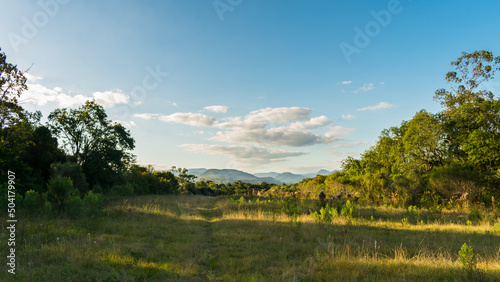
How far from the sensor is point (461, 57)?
2697cm

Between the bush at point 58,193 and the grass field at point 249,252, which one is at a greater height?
the bush at point 58,193

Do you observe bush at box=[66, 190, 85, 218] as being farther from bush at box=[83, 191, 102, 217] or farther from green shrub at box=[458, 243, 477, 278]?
green shrub at box=[458, 243, 477, 278]

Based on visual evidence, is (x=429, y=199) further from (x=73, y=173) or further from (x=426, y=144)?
(x=73, y=173)

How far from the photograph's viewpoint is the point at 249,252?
→ 6.43m

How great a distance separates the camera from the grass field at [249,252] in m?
4.47

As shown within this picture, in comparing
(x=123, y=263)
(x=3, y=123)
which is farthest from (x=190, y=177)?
(x=123, y=263)

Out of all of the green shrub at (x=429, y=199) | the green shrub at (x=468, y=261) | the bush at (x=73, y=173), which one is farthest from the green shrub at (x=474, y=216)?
the bush at (x=73, y=173)

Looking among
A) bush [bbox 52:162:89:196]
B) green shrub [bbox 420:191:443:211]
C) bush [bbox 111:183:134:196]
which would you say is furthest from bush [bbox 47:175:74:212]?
green shrub [bbox 420:191:443:211]

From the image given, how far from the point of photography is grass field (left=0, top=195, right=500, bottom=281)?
14.7 feet

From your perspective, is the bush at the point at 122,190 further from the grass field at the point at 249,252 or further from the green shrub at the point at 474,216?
the green shrub at the point at 474,216

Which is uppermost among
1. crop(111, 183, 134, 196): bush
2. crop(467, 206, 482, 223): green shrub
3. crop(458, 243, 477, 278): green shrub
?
crop(458, 243, 477, 278): green shrub

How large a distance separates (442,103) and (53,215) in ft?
117

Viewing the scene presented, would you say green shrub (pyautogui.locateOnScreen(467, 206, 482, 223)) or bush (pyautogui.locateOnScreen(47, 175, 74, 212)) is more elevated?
bush (pyautogui.locateOnScreen(47, 175, 74, 212))

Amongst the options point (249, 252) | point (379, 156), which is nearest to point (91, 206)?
point (249, 252)
